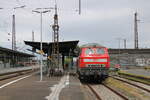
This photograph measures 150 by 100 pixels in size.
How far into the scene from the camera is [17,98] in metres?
12.3

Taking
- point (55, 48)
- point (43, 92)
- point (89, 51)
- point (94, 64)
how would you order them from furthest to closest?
point (55, 48) < point (89, 51) < point (94, 64) < point (43, 92)

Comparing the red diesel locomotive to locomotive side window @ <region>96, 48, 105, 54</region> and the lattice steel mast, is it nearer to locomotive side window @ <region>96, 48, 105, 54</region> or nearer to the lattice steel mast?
locomotive side window @ <region>96, 48, 105, 54</region>

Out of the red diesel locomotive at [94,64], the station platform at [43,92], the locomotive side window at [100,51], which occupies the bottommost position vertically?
the station platform at [43,92]

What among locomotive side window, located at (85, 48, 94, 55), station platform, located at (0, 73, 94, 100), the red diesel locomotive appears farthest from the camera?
locomotive side window, located at (85, 48, 94, 55)

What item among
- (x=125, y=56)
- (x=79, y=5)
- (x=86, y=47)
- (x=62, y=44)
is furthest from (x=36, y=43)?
(x=125, y=56)

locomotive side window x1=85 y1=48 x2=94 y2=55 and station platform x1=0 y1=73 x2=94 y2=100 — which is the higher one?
locomotive side window x1=85 y1=48 x2=94 y2=55

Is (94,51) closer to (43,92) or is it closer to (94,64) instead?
(94,64)

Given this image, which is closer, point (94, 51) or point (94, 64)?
point (94, 64)

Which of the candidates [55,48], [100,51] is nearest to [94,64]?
[100,51]

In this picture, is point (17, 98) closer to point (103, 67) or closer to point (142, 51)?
point (103, 67)

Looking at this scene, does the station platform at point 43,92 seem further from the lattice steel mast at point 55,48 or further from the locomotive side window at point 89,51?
the lattice steel mast at point 55,48

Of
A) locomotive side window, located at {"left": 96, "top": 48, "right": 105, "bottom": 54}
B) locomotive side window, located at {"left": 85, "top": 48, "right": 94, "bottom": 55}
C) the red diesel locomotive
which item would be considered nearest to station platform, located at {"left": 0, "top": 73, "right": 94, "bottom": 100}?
the red diesel locomotive

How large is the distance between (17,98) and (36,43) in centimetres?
2237

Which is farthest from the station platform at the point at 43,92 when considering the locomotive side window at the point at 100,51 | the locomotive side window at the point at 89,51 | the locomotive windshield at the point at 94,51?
the locomotive side window at the point at 100,51
